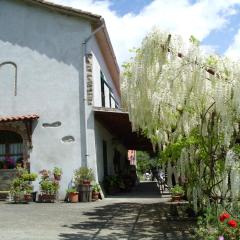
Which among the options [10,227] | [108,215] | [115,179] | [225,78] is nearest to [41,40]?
[115,179]

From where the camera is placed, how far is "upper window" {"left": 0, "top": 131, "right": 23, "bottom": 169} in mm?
16297

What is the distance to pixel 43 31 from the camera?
1653 centimetres

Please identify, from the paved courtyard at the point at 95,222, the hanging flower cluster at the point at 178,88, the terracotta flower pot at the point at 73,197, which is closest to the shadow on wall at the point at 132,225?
the paved courtyard at the point at 95,222

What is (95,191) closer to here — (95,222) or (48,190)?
(48,190)

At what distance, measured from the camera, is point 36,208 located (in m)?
12.8

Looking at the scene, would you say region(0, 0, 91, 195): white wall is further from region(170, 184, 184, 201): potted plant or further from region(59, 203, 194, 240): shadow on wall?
region(170, 184, 184, 201): potted plant

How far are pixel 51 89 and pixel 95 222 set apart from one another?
743cm

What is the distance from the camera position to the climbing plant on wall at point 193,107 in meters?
7.70

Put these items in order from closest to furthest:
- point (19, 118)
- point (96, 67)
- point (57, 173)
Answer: point (57, 173) < point (19, 118) < point (96, 67)

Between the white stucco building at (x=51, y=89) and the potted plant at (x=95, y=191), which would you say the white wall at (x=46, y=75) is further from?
the potted plant at (x=95, y=191)

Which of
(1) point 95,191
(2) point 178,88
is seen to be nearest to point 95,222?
(2) point 178,88

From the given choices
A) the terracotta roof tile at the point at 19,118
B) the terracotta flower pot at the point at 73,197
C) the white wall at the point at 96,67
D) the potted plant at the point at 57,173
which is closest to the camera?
the terracotta flower pot at the point at 73,197

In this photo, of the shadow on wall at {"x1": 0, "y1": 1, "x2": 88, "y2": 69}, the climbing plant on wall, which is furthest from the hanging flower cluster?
the shadow on wall at {"x1": 0, "y1": 1, "x2": 88, "y2": 69}

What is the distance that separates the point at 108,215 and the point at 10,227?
2.70 m
